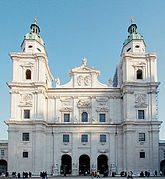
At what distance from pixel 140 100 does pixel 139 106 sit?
1064 millimetres

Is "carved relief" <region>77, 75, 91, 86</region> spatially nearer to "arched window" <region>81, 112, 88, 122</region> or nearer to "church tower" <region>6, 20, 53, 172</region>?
"arched window" <region>81, 112, 88, 122</region>

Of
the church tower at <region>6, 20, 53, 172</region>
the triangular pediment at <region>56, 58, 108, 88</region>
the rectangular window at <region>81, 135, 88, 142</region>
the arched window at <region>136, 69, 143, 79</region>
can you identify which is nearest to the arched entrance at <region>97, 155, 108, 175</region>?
the rectangular window at <region>81, 135, 88, 142</region>

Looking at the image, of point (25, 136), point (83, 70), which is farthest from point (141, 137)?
point (25, 136)

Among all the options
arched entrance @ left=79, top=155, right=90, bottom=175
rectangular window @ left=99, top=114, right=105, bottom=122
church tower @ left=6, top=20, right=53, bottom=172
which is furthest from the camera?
rectangular window @ left=99, top=114, right=105, bottom=122

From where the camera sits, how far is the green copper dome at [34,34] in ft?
162

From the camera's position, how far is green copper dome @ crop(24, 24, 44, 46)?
49.3 meters

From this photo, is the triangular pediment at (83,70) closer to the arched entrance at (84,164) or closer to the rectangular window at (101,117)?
the rectangular window at (101,117)

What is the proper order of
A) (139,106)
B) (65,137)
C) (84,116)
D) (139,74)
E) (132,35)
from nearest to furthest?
(139,106), (65,137), (84,116), (139,74), (132,35)

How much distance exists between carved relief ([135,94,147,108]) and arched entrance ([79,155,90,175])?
12153 mm

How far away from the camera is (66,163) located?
156 ft

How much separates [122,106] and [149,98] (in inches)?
181

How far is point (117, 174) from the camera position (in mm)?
44781

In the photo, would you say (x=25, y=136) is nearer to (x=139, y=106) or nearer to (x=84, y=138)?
(x=84, y=138)

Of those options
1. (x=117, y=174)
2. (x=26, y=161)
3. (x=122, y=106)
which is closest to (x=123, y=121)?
(x=122, y=106)
